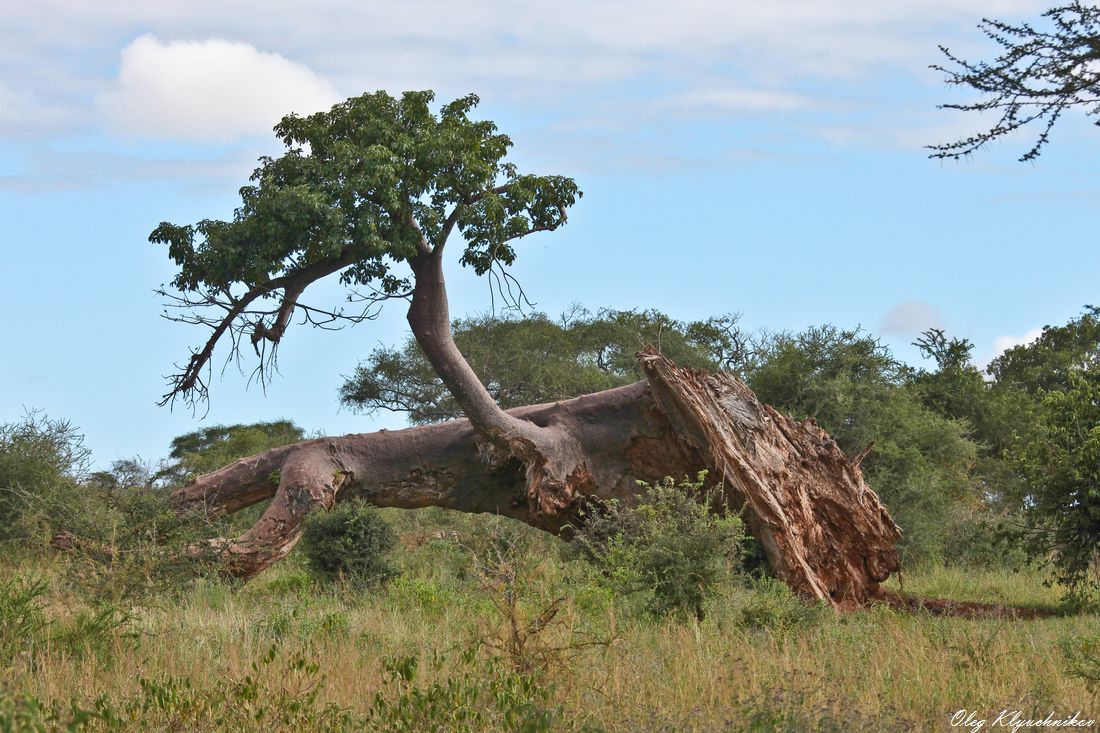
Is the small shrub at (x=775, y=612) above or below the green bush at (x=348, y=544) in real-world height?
below

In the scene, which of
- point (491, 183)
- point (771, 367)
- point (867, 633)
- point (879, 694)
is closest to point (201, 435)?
point (771, 367)

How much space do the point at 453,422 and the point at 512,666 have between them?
29.7 ft

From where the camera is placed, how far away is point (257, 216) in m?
14.6

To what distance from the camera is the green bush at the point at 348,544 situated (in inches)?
545

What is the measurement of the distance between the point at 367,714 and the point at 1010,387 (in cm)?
3187

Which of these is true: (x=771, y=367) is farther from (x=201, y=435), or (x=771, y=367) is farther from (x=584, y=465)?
(x=201, y=435)

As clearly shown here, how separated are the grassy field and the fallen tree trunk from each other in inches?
95.2

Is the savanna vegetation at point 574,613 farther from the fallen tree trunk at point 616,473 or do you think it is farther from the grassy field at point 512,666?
the fallen tree trunk at point 616,473

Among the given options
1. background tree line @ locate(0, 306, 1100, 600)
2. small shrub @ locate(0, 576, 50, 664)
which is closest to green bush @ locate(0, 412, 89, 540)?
background tree line @ locate(0, 306, 1100, 600)

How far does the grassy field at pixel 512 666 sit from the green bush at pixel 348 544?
203 centimetres

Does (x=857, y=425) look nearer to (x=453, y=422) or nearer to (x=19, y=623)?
(x=453, y=422)

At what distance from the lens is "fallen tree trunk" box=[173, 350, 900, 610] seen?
45.8 ft

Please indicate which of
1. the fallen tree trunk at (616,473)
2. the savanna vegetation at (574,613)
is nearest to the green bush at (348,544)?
the savanna vegetation at (574,613)

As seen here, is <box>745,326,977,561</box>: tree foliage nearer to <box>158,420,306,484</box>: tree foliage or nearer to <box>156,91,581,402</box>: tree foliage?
<box>156,91,581,402</box>: tree foliage
